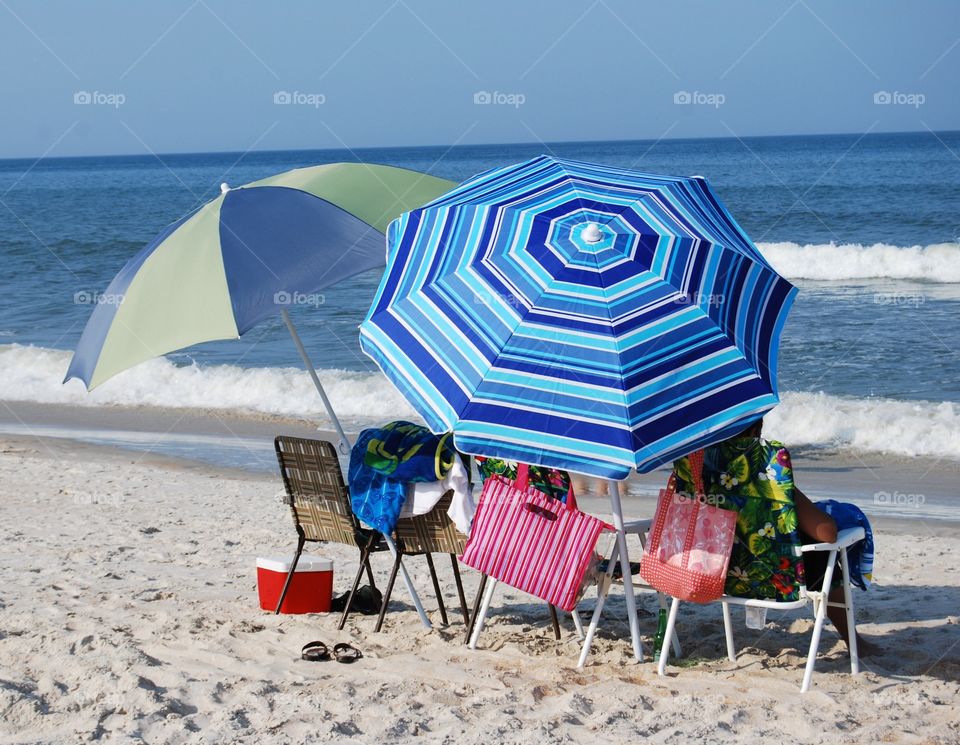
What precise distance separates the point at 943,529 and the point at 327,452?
4315mm

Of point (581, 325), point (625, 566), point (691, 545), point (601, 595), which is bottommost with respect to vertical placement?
point (601, 595)

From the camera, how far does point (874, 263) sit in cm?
1998

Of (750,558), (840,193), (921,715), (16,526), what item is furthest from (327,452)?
(840,193)

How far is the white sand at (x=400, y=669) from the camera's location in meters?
3.56

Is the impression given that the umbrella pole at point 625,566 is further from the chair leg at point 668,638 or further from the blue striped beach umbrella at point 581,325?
the blue striped beach umbrella at point 581,325

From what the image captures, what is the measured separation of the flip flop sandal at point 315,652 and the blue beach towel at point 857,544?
6.53 feet

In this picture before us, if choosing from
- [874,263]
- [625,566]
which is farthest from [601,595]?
[874,263]

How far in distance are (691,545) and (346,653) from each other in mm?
1427

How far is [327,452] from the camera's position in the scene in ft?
14.6

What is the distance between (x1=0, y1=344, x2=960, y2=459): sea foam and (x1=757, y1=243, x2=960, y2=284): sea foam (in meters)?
9.85

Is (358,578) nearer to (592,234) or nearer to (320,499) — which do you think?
(320,499)

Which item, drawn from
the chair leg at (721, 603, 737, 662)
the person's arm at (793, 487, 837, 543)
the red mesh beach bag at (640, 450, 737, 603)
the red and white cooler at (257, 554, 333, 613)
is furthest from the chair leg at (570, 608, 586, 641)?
the red and white cooler at (257, 554, 333, 613)
